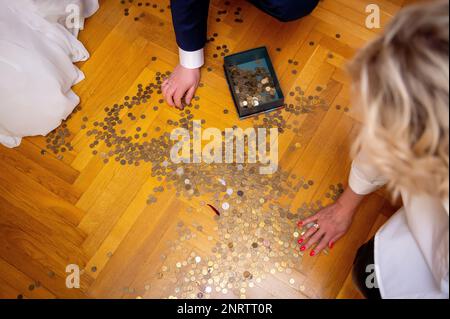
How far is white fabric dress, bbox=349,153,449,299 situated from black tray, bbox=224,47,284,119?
1.36 ft

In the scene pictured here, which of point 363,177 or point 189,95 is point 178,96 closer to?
point 189,95

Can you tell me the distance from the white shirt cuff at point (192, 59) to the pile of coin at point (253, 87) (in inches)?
4.2

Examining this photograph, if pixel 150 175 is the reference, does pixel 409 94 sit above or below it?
above

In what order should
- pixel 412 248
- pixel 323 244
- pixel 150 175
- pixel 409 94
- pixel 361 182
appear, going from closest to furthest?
pixel 409 94 → pixel 412 248 → pixel 361 182 → pixel 323 244 → pixel 150 175

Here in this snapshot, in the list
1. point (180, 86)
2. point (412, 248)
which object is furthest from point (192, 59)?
point (412, 248)

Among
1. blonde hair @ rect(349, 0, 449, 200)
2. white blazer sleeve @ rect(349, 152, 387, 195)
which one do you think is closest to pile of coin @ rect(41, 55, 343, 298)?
white blazer sleeve @ rect(349, 152, 387, 195)

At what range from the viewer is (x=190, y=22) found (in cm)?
113

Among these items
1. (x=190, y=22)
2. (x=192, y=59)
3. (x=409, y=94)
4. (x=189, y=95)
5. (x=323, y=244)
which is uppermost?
(x=409, y=94)

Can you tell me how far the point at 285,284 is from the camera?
→ 110cm

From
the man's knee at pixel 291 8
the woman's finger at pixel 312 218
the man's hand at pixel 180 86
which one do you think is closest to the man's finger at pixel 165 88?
the man's hand at pixel 180 86

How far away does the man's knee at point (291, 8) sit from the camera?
46.9 inches

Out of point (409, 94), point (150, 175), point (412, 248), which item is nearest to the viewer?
point (409, 94)

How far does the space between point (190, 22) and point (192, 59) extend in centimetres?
14

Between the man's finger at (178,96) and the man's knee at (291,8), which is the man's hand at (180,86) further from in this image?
the man's knee at (291,8)
